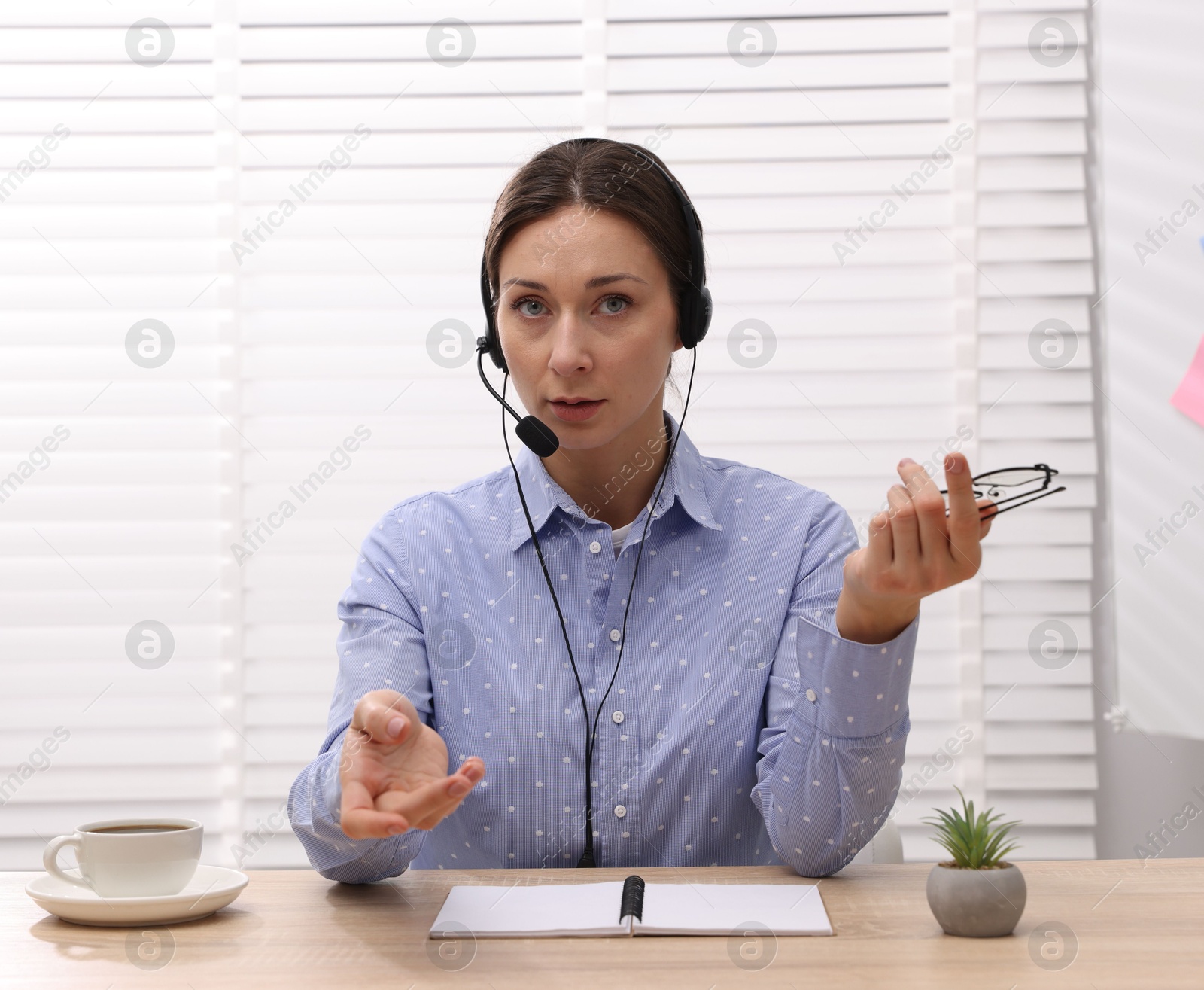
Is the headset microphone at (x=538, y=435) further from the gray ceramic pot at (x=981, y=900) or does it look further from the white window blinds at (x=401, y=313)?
the white window blinds at (x=401, y=313)

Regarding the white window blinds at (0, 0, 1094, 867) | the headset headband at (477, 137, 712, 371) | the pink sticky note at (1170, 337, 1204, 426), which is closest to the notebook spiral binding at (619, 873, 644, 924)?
the headset headband at (477, 137, 712, 371)

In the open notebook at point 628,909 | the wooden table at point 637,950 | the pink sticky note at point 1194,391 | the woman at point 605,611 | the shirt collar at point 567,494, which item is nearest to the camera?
the wooden table at point 637,950

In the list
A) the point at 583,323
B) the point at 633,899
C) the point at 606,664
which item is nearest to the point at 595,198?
the point at 583,323

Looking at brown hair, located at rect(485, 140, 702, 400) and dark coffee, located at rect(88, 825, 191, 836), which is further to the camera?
brown hair, located at rect(485, 140, 702, 400)

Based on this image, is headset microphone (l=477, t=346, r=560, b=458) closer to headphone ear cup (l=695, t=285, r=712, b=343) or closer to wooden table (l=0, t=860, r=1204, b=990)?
headphone ear cup (l=695, t=285, r=712, b=343)

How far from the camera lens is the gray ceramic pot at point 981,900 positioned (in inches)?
34.6

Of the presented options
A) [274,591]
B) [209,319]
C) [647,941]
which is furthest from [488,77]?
[647,941]

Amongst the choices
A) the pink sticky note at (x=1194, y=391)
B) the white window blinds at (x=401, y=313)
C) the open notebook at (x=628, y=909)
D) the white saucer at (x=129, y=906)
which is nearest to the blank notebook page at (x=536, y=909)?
the open notebook at (x=628, y=909)

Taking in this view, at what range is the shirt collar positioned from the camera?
1.43 m

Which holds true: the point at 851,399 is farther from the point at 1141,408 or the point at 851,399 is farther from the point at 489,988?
the point at 489,988

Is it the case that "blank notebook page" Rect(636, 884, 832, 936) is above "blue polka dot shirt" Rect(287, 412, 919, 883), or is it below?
below

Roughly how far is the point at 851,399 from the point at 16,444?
176cm

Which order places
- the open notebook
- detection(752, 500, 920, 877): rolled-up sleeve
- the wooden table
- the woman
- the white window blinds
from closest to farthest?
1. the wooden table
2. the open notebook
3. detection(752, 500, 920, 877): rolled-up sleeve
4. the woman
5. the white window blinds

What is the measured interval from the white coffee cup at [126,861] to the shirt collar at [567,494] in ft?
1.89
